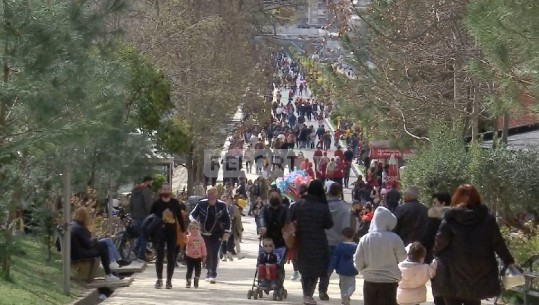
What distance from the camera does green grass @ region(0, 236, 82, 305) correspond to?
16188 mm

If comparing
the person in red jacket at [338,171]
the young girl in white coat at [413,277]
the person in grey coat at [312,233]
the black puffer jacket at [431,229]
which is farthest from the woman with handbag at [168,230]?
the person in red jacket at [338,171]

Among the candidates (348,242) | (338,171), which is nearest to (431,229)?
(348,242)

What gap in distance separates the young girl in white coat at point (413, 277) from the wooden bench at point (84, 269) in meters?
7.15

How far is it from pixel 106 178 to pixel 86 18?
11136mm

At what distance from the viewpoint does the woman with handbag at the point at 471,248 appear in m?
11.9

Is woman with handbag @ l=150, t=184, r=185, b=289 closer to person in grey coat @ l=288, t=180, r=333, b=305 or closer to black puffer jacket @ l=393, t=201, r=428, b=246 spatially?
person in grey coat @ l=288, t=180, r=333, b=305

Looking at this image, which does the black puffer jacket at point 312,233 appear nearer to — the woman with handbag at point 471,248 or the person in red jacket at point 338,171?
the woman with handbag at point 471,248

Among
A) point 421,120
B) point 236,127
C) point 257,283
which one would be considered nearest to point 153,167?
point 421,120

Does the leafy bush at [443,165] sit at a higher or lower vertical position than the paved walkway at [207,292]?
higher

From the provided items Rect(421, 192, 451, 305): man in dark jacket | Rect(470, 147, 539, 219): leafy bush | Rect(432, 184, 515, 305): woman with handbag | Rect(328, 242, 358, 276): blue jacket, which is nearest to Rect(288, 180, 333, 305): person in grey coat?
Rect(328, 242, 358, 276): blue jacket

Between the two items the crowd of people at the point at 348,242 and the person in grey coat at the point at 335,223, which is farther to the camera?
the person in grey coat at the point at 335,223

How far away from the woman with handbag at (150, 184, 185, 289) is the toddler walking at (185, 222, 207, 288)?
17 centimetres

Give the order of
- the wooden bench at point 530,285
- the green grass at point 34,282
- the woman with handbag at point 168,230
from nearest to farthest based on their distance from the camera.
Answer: the wooden bench at point 530,285, the green grass at point 34,282, the woman with handbag at point 168,230

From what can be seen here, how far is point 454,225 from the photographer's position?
1205 cm
